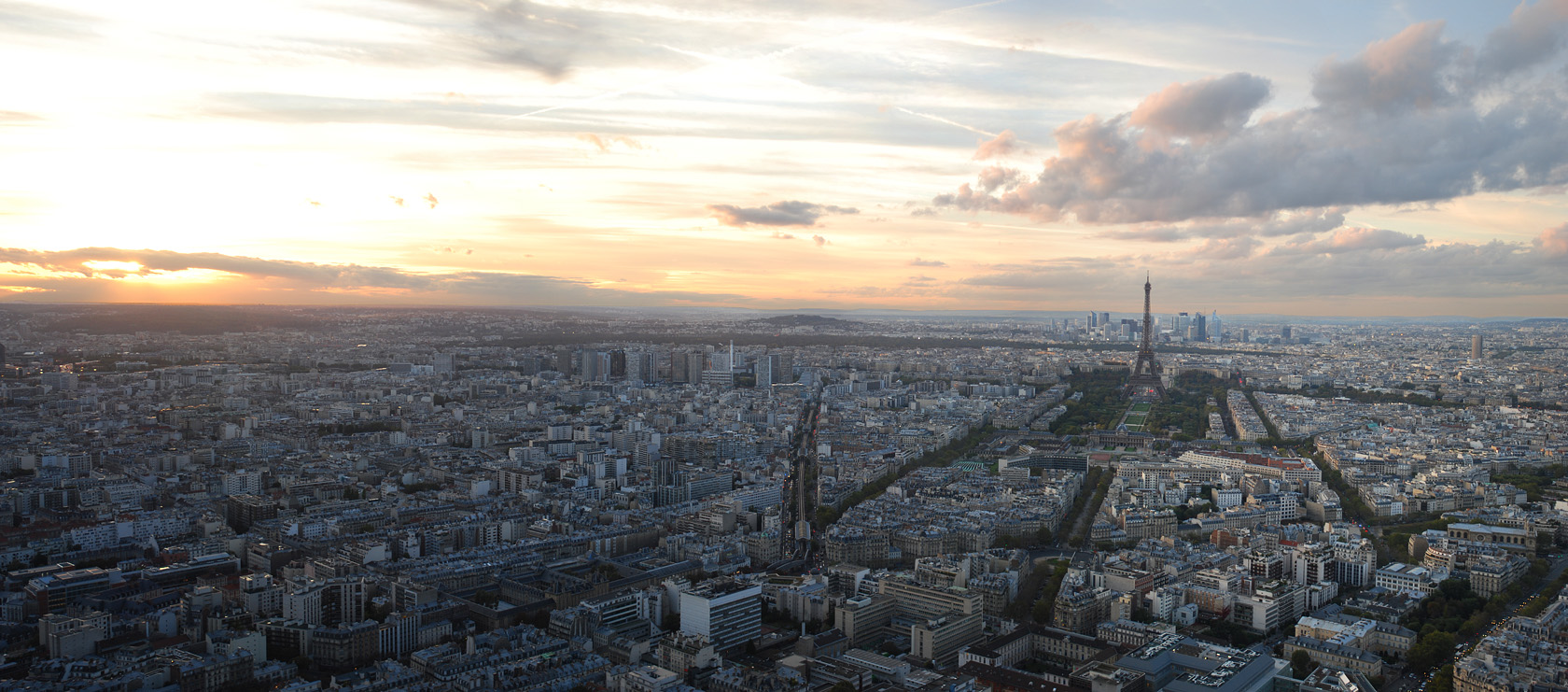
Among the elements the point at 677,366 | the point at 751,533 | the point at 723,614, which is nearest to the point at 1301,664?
the point at 723,614

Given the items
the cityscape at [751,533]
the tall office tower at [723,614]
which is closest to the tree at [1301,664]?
the cityscape at [751,533]

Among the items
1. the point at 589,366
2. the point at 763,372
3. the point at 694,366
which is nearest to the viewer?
the point at 763,372

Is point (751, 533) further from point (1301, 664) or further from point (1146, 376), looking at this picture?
point (1146, 376)

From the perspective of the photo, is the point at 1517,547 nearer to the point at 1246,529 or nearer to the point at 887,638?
the point at 1246,529

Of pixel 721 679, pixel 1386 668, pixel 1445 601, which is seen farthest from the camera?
pixel 1445 601

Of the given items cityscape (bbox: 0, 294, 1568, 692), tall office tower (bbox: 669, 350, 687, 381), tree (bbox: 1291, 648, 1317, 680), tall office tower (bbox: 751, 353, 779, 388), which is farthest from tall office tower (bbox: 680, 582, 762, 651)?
tall office tower (bbox: 669, 350, 687, 381)

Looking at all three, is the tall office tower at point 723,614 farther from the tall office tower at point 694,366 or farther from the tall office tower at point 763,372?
the tall office tower at point 694,366

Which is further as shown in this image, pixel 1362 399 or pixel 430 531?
pixel 1362 399

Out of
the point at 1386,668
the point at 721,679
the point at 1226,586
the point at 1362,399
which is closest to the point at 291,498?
the point at 721,679
